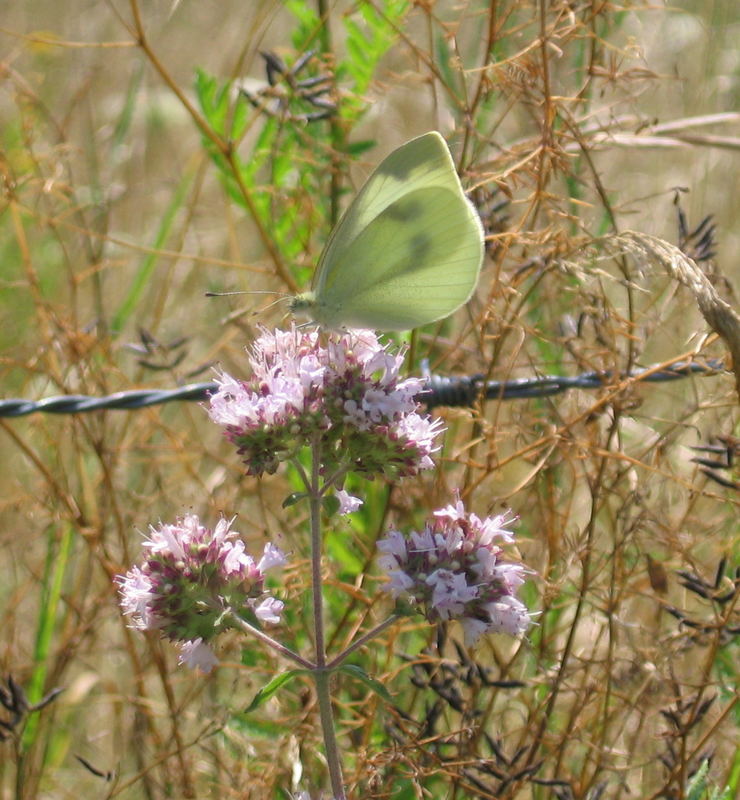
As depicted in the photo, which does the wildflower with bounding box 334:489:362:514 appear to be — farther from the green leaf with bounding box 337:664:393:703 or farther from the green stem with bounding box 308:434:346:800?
the green leaf with bounding box 337:664:393:703

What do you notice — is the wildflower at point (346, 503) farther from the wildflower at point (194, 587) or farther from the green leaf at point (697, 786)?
the green leaf at point (697, 786)

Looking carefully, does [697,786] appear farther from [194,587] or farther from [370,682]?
[194,587]

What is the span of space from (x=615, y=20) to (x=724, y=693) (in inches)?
74.4

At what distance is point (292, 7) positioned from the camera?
3.24 meters

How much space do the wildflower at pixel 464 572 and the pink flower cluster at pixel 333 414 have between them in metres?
0.19

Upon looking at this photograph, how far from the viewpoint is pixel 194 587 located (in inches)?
72.8

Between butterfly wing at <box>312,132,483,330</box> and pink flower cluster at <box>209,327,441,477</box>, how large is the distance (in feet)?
0.87

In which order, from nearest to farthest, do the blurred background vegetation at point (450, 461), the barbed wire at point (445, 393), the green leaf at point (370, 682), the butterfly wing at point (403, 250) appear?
the green leaf at point (370, 682), the butterfly wing at point (403, 250), the blurred background vegetation at point (450, 461), the barbed wire at point (445, 393)

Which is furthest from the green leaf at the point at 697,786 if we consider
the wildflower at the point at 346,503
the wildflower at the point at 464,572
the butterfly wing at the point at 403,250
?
the butterfly wing at the point at 403,250

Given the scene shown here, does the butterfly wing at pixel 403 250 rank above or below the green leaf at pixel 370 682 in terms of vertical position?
above

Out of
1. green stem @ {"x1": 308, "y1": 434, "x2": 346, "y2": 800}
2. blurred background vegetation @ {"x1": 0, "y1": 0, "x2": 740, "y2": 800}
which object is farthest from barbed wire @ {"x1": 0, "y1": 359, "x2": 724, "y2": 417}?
green stem @ {"x1": 308, "y1": 434, "x2": 346, "y2": 800}

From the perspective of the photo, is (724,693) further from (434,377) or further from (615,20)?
(615,20)

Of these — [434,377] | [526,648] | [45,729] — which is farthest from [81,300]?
[526,648]

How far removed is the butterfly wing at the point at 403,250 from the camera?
7.32 ft
